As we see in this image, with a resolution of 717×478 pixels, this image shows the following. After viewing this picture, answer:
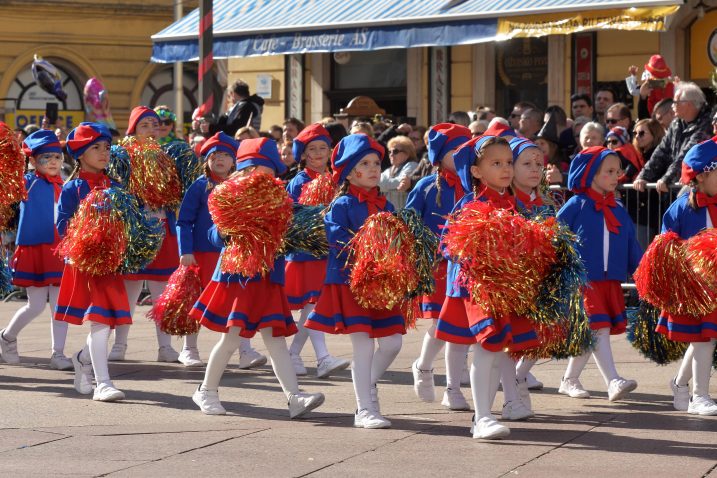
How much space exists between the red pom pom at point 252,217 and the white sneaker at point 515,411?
4.82 feet

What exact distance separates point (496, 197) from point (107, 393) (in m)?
2.64

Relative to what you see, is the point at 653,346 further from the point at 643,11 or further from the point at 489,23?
the point at 489,23

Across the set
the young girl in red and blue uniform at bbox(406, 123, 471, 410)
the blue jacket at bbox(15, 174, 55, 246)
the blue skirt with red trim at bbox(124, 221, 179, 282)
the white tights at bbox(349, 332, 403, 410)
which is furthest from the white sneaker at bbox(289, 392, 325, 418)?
the blue jacket at bbox(15, 174, 55, 246)

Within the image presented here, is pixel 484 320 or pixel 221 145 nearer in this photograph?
pixel 484 320

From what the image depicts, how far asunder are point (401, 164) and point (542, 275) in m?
6.46

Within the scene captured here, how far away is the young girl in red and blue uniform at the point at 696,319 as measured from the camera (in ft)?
25.7

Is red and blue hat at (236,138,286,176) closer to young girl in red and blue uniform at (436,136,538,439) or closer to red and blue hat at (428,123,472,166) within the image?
red and blue hat at (428,123,472,166)

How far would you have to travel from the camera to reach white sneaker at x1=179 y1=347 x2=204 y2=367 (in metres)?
10.1

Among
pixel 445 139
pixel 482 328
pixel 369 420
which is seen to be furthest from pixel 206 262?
pixel 482 328

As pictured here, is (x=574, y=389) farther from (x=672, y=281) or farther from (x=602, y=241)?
(x=672, y=281)

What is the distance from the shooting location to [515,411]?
301 inches

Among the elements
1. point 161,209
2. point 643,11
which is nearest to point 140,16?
point 643,11

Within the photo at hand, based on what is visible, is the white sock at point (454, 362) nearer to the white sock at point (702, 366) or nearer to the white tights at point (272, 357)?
the white tights at point (272, 357)

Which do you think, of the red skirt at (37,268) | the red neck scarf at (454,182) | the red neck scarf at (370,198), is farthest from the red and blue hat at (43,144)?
the red neck scarf at (370,198)
